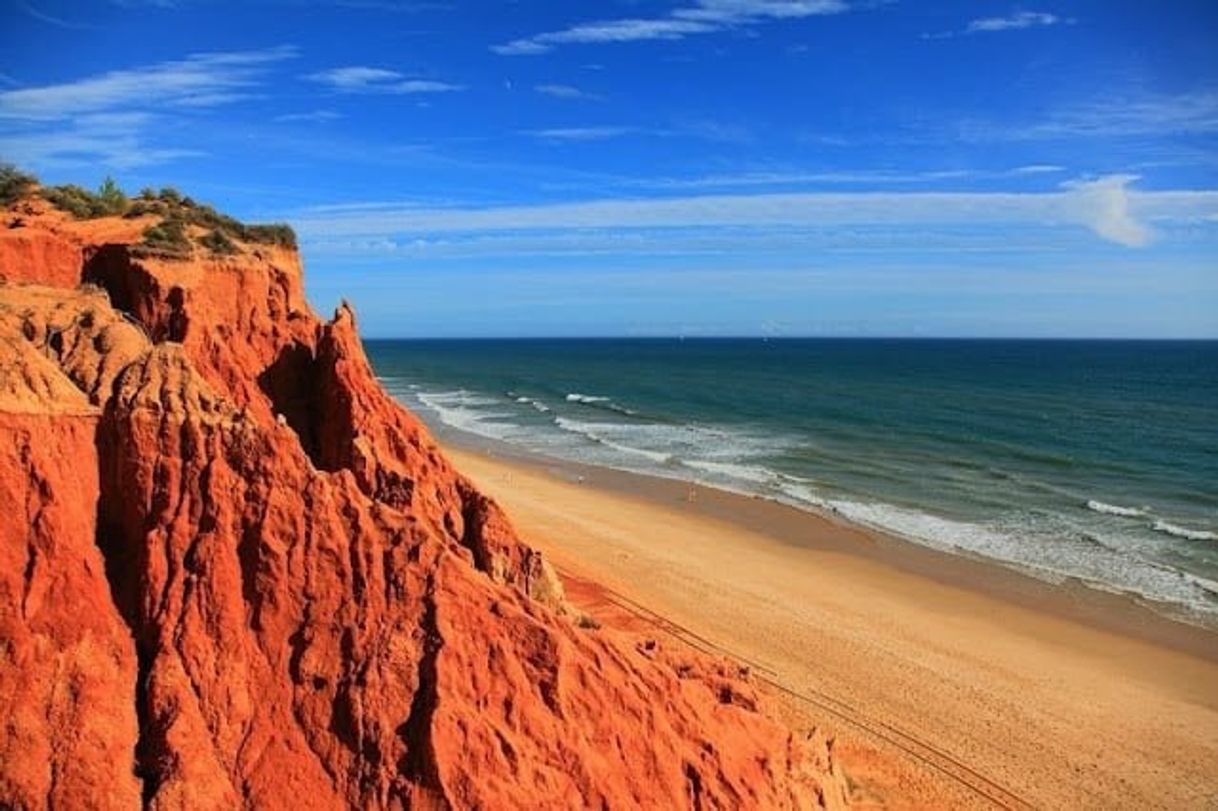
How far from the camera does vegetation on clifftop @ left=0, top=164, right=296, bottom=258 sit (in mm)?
15383

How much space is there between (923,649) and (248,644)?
20524mm

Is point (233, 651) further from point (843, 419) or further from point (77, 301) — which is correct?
point (843, 419)

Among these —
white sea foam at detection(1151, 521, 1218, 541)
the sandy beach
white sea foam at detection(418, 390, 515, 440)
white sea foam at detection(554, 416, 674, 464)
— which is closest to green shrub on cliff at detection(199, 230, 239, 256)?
the sandy beach

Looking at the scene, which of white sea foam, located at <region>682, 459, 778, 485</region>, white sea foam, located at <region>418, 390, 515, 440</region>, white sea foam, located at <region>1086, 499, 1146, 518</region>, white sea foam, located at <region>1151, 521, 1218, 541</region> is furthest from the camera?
white sea foam, located at <region>418, 390, 515, 440</region>

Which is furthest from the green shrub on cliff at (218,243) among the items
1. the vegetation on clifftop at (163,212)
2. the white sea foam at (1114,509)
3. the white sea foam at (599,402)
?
the white sea foam at (599,402)

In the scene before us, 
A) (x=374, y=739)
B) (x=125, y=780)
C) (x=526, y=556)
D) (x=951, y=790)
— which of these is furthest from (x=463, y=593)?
(x=951, y=790)

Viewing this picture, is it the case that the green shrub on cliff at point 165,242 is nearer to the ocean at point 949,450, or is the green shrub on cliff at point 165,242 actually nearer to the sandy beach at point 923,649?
the sandy beach at point 923,649

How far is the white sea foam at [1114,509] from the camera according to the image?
41906 mm

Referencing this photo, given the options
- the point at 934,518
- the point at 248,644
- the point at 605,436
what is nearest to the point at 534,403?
the point at 605,436

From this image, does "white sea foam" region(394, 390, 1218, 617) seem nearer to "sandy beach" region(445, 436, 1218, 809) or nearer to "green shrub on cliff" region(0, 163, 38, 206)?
"sandy beach" region(445, 436, 1218, 809)

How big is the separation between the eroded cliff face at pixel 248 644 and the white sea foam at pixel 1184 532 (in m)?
32.8

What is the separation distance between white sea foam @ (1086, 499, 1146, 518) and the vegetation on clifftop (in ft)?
122

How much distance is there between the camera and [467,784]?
9.81m

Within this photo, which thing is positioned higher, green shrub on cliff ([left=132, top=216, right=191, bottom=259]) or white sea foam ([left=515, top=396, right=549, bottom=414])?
green shrub on cliff ([left=132, top=216, right=191, bottom=259])
